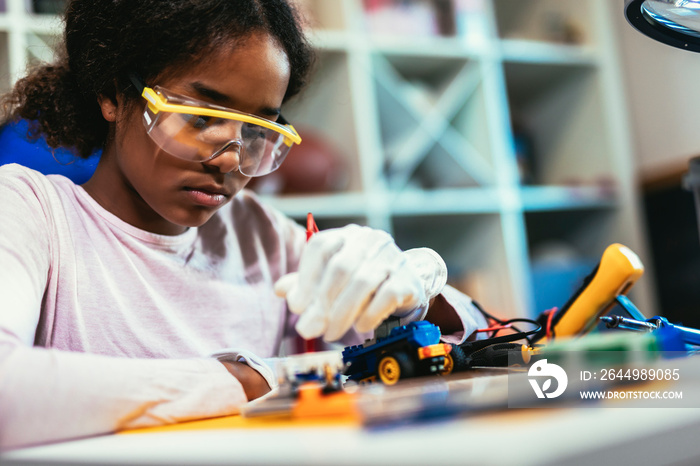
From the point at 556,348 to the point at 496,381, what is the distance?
98mm

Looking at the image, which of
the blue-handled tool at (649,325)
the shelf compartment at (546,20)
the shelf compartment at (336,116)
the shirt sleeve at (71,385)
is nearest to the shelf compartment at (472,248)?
the shelf compartment at (336,116)

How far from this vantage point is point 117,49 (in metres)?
0.84

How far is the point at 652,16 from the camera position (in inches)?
30.0

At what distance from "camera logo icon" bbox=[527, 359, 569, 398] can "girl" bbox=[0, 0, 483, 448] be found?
137mm

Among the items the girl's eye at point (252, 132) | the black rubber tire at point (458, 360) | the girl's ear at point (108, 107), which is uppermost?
the girl's ear at point (108, 107)

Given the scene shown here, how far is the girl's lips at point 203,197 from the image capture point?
32.7 inches

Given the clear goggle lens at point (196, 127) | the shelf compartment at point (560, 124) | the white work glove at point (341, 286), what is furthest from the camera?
the shelf compartment at point (560, 124)

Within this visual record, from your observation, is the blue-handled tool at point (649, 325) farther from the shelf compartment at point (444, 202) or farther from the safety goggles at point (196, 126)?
the shelf compartment at point (444, 202)

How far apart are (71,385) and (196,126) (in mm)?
361

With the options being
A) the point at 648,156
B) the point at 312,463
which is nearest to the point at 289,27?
the point at 312,463

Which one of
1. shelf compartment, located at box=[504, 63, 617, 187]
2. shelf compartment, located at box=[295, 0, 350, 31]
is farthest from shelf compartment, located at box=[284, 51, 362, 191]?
shelf compartment, located at box=[504, 63, 617, 187]

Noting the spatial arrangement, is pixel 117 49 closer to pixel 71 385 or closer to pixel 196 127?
pixel 196 127

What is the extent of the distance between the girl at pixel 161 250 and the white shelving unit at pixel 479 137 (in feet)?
3.07

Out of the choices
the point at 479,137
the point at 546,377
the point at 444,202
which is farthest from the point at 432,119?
the point at 546,377
